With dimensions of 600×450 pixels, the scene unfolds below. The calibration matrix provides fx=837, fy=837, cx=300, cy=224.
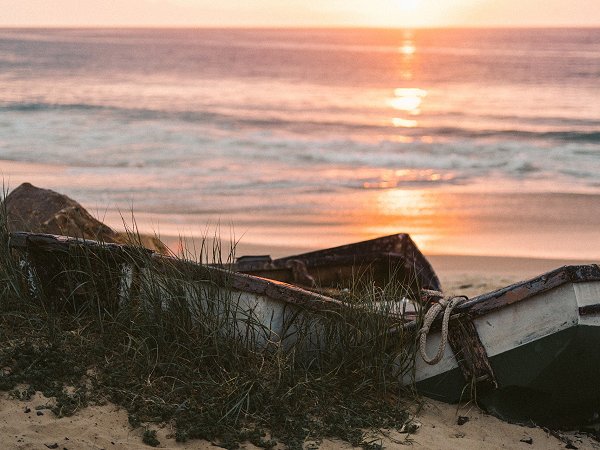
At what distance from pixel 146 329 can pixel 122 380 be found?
0.35 meters

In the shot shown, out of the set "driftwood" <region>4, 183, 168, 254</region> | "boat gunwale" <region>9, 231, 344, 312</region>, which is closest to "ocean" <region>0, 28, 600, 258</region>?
"driftwood" <region>4, 183, 168, 254</region>

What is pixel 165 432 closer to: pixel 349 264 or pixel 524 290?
pixel 524 290

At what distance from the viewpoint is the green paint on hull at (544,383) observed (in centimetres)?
427

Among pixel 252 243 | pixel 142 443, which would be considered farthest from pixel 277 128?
pixel 142 443

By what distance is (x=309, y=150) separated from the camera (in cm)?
2053

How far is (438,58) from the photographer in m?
65.7

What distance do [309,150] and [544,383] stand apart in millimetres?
16396

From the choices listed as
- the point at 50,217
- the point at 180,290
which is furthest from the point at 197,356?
the point at 50,217

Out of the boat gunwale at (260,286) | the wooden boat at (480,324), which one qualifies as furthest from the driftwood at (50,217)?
the boat gunwale at (260,286)

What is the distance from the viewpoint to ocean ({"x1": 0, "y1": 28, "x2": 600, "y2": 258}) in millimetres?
12414

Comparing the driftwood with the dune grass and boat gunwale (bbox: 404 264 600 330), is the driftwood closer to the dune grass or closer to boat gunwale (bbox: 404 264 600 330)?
the dune grass

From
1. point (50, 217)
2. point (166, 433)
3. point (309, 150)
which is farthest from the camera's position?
point (309, 150)

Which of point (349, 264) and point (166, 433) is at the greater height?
point (349, 264)

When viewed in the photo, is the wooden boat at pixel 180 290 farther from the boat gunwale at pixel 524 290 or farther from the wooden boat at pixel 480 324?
the boat gunwale at pixel 524 290
